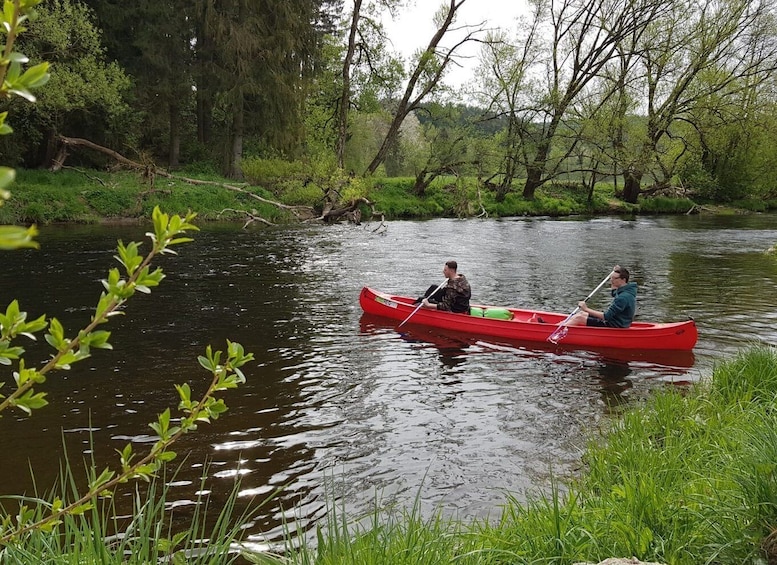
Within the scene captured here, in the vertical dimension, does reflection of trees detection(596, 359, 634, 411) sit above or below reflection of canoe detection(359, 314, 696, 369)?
below

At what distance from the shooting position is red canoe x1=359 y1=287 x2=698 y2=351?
9031 millimetres

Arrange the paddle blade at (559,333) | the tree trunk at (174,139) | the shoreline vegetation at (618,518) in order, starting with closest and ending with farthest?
the shoreline vegetation at (618,518) < the paddle blade at (559,333) < the tree trunk at (174,139)

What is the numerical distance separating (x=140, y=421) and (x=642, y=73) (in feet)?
116

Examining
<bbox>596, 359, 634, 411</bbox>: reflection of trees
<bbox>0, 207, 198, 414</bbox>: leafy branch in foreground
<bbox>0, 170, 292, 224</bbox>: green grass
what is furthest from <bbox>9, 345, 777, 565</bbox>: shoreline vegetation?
<bbox>0, 170, 292, 224</bbox>: green grass

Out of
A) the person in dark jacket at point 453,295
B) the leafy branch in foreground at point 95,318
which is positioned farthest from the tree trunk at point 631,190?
the leafy branch in foreground at point 95,318

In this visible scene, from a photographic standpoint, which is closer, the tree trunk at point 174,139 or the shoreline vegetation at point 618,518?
the shoreline vegetation at point 618,518

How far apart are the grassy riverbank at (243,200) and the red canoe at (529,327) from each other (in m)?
5.97

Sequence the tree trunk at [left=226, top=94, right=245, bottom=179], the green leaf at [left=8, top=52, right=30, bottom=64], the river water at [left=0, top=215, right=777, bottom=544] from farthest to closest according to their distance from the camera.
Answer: the tree trunk at [left=226, top=94, right=245, bottom=179] < the river water at [left=0, top=215, right=777, bottom=544] < the green leaf at [left=8, top=52, right=30, bottom=64]

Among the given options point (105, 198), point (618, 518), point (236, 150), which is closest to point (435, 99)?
point (236, 150)

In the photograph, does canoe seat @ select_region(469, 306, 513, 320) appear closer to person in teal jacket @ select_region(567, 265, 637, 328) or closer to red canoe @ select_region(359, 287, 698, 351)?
red canoe @ select_region(359, 287, 698, 351)

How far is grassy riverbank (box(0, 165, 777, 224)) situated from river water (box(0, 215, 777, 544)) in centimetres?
393

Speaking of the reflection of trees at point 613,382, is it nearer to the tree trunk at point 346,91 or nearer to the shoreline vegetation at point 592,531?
the shoreline vegetation at point 592,531

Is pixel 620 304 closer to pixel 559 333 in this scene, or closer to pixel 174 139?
pixel 559 333

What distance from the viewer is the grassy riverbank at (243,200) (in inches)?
850
